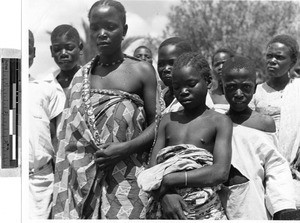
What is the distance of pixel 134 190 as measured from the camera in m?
3.45

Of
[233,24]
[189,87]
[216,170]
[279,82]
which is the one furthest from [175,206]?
[233,24]

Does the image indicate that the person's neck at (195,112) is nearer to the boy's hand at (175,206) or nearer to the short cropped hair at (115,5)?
the boy's hand at (175,206)

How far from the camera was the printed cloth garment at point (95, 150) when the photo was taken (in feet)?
11.2

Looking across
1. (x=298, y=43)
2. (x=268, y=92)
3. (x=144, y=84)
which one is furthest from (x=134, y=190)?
(x=298, y=43)

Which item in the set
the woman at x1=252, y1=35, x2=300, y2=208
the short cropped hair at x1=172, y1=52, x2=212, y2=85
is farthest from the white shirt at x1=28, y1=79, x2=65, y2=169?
the woman at x1=252, y1=35, x2=300, y2=208

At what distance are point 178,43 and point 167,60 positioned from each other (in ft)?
0.39

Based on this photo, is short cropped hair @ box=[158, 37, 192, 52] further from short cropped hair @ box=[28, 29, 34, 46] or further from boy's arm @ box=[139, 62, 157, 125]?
short cropped hair @ box=[28, 29, 34, 46]

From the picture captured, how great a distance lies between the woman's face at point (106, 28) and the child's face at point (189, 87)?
1.32 feet

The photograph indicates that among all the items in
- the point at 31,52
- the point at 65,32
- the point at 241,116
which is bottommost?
the point at 241,116

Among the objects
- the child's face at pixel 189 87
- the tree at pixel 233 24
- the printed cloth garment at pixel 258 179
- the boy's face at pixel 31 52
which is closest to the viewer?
the child's face at pixel 189 87

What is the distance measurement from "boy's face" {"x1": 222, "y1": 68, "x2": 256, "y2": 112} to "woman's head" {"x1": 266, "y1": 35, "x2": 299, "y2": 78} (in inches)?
20.5

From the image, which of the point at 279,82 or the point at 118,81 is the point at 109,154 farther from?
the point at 279,82

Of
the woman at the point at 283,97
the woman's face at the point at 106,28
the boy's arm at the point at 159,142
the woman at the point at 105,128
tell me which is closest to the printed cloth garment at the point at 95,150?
the woman at the point at 105,128

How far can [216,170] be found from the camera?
328cm
